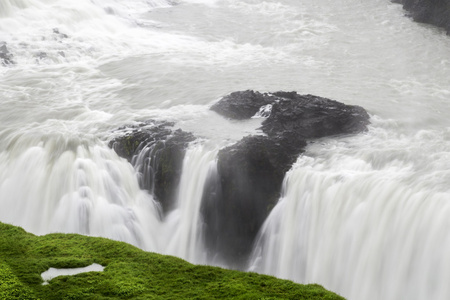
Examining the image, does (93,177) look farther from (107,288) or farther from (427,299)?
(427,299)

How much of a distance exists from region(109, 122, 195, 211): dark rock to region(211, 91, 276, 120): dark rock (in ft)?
8.10

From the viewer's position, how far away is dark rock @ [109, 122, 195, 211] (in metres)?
21.8

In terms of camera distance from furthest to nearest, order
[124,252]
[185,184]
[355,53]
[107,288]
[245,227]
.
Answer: [355,53]
[185,184]
[245,227]
[124,252]
[107,288]

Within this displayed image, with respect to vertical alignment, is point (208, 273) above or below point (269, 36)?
below

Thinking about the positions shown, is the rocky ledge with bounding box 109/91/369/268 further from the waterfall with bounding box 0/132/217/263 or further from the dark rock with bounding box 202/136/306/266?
the waterfall with bounding box 0/132/217/263

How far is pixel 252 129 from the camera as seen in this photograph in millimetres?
23266

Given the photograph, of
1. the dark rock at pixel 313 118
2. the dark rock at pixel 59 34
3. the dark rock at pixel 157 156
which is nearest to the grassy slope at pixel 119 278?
the dark rock at pixel 157 156

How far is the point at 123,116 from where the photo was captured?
2595cm

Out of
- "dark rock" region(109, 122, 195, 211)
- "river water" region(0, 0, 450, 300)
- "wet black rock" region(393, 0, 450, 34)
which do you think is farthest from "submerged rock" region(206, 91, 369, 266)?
"wet black rock" region(393, 0, 450, 34)

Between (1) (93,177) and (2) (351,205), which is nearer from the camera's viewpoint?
(2) (351,205)

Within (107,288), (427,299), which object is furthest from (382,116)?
(107,288)

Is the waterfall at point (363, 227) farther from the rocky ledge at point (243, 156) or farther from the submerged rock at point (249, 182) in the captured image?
the rocky ledge at point (243, 156)

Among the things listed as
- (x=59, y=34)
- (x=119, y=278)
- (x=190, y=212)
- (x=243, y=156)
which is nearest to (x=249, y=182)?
(x=243, y=156)

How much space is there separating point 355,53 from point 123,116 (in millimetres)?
14064
